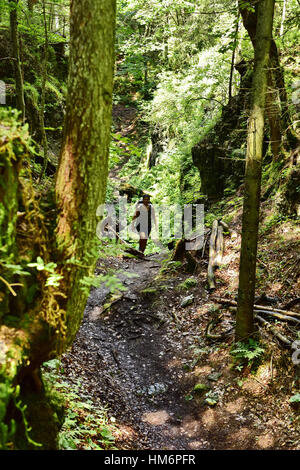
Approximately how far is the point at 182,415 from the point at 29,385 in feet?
11.2

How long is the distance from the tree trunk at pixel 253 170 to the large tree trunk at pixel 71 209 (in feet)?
11.1

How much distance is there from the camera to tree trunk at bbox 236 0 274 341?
5.05 metres

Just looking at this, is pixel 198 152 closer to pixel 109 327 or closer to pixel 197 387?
pixel 109 327

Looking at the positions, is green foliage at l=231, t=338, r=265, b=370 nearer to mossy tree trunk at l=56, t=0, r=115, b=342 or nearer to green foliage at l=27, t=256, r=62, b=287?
mossy tree trunk at l=56, t=0, r=115, b=342

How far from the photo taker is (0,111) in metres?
2.03

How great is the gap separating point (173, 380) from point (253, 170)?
411cm

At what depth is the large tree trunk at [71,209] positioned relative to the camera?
7.52 ft

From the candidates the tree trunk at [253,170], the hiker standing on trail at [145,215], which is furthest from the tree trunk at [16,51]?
the hiker standing on trail at [145,215]

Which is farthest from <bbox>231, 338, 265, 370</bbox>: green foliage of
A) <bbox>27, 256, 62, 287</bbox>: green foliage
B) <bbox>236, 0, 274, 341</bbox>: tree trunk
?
<bbox>27, 256, 62, 287</bbox>: green foliage

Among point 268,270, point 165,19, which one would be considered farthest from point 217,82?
point 268,270

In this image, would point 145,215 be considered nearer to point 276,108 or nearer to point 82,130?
point 276,108

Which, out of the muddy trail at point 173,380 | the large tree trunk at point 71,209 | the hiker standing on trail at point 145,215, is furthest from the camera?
the hiker standing on trail at point 145,215

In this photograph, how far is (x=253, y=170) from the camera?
208 inches

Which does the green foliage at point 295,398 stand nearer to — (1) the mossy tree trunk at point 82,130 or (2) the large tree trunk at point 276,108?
(1) the mossy tree trunk at point 82,130
